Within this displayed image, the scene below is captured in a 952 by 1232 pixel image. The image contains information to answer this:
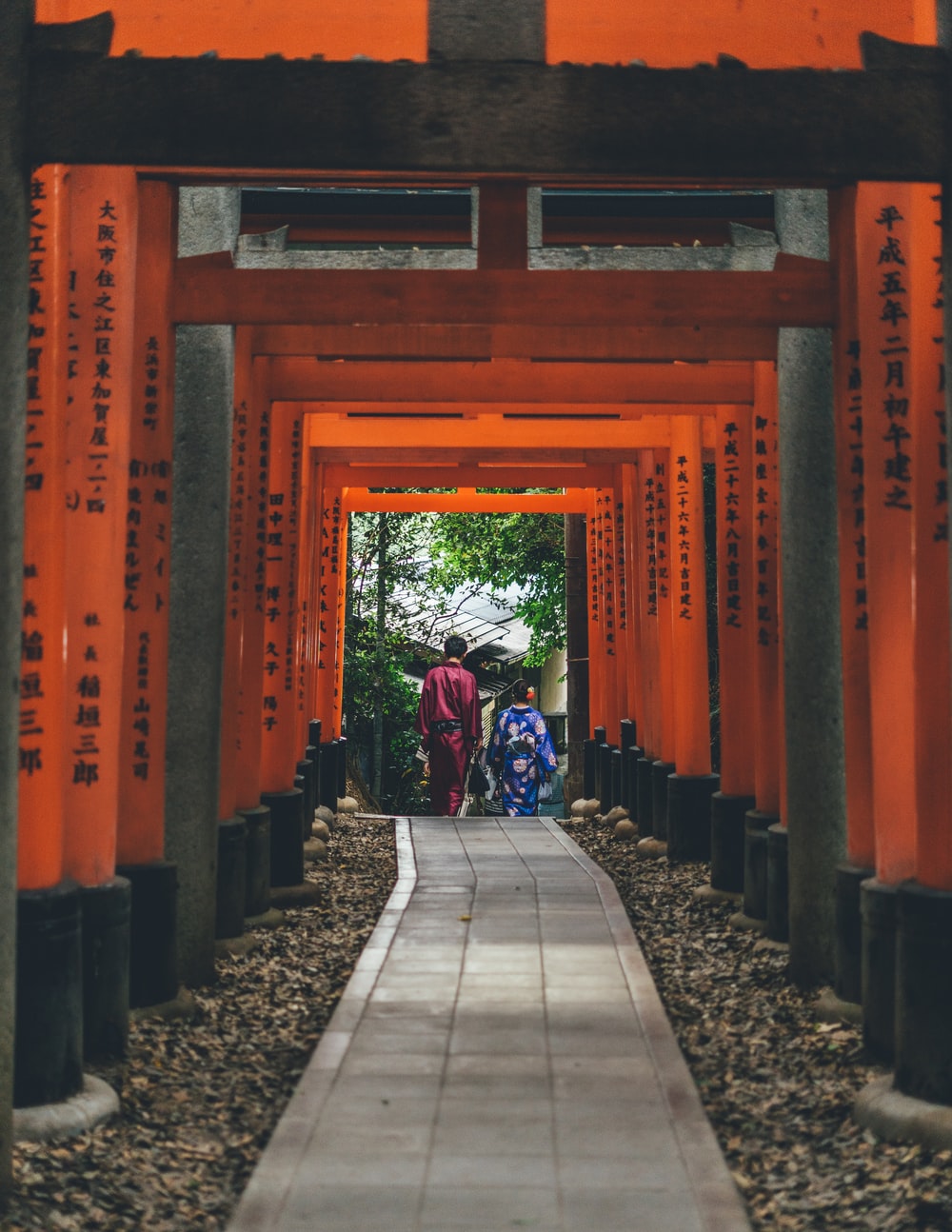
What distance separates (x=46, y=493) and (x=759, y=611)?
4.81 m

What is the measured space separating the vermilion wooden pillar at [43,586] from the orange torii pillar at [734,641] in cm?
540

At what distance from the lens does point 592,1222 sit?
381 cm

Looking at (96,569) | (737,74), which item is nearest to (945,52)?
(737,74)

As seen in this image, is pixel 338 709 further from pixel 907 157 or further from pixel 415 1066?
pixel 907 157

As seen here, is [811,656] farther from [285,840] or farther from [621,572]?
[621,572]

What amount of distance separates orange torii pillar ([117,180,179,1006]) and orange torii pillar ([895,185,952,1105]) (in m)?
3.07

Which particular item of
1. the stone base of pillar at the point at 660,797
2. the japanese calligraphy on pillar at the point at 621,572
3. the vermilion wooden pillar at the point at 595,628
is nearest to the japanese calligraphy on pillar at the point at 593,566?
the vermilion wooden pillar at the point at 595,628

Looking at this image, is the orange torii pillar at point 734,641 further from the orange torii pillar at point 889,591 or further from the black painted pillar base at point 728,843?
the orange torii pillar at point 889,591

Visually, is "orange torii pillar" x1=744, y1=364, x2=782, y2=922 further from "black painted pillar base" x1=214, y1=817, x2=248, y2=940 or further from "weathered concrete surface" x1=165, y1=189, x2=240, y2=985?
"weathered concrete surface" x1=165, y1=189, x2=240, y2=985

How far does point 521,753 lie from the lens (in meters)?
15.9

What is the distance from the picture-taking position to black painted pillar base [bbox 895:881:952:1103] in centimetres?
448

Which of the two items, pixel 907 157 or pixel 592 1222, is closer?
pixel 592 1222

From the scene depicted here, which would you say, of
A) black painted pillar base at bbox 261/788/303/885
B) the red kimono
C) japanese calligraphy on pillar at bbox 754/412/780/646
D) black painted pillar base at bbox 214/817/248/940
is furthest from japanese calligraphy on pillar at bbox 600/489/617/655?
black painted pillar base at bbox 214/817/248/940

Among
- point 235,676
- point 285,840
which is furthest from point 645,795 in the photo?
point 235,676
